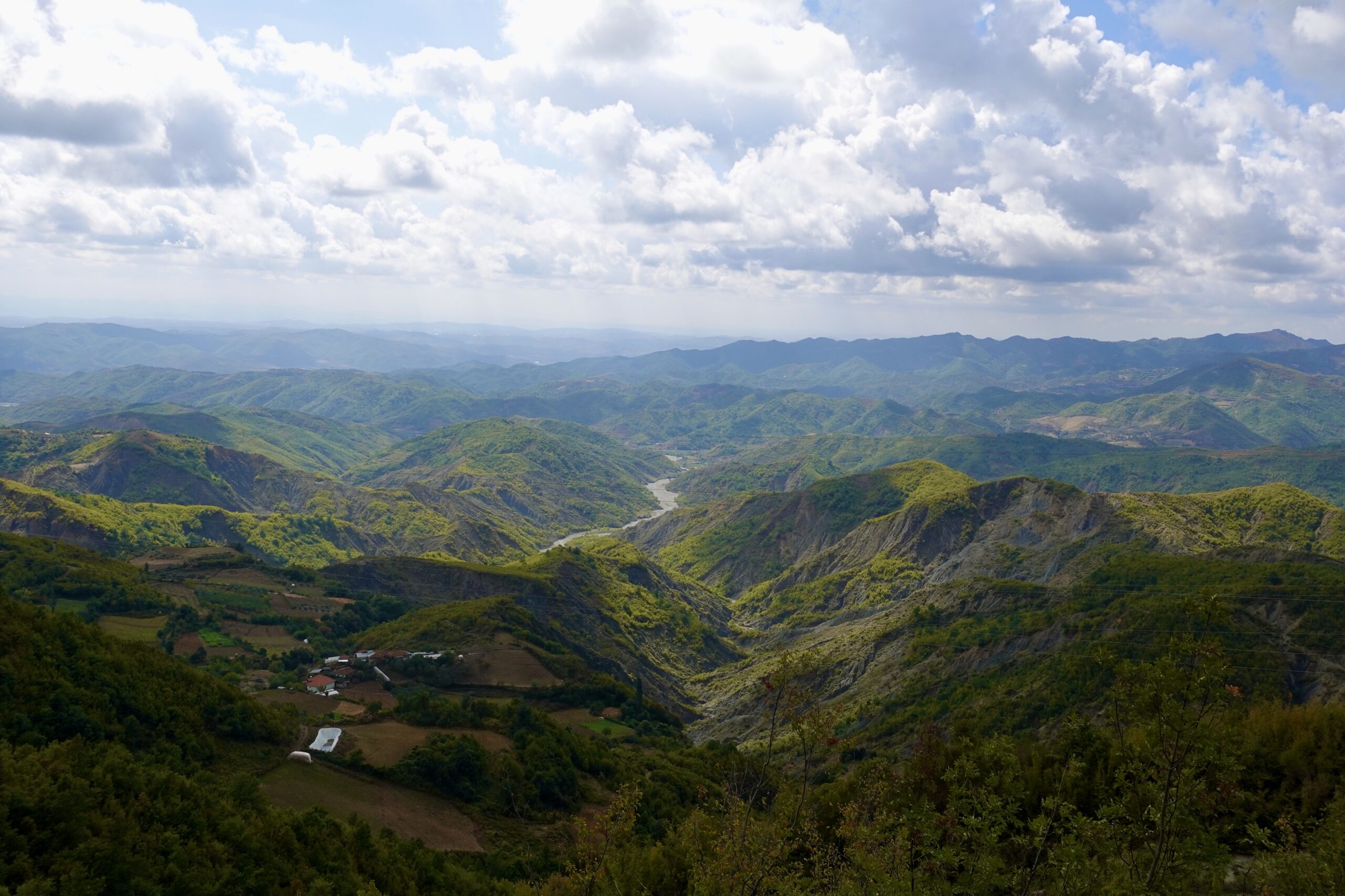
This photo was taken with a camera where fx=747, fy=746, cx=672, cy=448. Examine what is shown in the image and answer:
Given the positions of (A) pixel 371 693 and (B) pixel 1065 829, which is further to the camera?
(A) pixel 371 693

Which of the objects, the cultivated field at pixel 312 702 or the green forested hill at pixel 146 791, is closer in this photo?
the green forested hill at pixel 146 791

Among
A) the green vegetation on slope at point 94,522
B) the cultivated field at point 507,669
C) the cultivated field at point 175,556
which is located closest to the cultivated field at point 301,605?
the cultivated field at point 175,556

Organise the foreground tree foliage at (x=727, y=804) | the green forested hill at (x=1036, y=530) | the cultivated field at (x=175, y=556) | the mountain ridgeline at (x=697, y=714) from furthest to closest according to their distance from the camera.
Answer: the green forested hill at (x=1036, y=530) → the cultivated field at (x=175, y=556) → the mountain ridgeline at (x=697, y=714) → the foreground tree foliage at (x=727, y=804)

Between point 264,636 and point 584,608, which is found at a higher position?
point 264,636

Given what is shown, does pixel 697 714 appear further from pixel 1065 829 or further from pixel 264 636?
pixel 1065 829

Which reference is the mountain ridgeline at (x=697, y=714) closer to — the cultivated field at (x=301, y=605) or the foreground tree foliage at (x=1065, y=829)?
the foreground tree foliage at (x=1065, y=829)

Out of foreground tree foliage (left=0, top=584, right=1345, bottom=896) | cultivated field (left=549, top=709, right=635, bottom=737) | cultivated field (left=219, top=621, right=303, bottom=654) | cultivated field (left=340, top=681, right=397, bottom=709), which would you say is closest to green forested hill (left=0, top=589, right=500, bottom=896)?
foreground tree foliage (left=0, top=584, right=1345, bottom=896)

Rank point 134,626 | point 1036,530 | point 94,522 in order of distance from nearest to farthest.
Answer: point 134,626
point 1036,530
point 94,522

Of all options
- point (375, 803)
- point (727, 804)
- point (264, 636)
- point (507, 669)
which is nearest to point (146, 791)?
point (375, 803)
